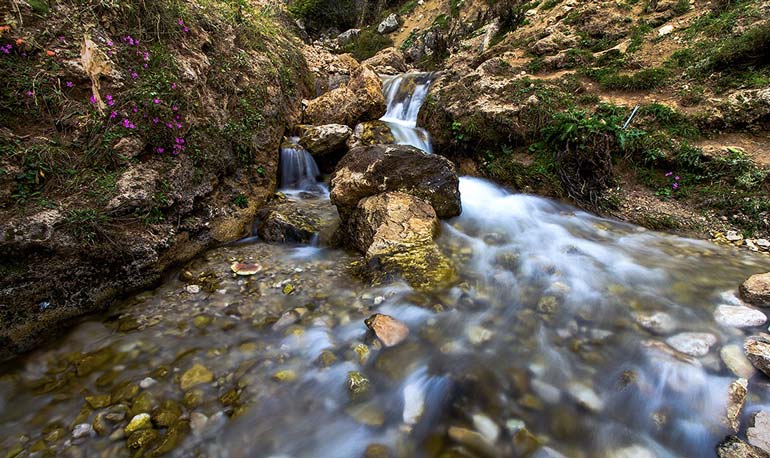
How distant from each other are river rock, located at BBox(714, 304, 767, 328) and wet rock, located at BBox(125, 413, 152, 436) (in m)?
4.66

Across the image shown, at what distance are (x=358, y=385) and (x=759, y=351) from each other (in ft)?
9.98

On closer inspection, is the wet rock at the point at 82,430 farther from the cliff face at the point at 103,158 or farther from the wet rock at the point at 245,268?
the wet rock at the point at 245,268

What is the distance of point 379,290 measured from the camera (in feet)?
11.7

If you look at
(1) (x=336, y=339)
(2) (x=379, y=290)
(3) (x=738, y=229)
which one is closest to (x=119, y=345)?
(1) (x=336, y=339)

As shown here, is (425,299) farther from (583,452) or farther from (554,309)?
(583,452)

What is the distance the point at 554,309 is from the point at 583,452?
1.44 m

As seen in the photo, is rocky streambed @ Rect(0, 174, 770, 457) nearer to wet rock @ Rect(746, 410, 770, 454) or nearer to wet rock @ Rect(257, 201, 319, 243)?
wet rock @ Rect(746, 410, 770, 454)

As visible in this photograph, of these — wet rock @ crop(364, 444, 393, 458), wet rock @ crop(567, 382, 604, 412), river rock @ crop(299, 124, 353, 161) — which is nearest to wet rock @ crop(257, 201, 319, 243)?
river rock @ crop(299, 124, 353, 161)

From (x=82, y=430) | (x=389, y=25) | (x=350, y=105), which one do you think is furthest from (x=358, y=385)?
(x=389, y=25)

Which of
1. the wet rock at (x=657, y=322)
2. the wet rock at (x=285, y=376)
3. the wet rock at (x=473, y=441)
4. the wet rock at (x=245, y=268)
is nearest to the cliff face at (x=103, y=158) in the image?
the wet rock at (x=245, y=268)

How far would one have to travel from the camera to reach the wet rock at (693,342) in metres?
2.58

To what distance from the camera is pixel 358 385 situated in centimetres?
248

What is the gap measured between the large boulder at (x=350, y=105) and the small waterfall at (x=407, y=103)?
2.19 ft

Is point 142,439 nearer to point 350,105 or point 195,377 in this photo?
point 195,377
